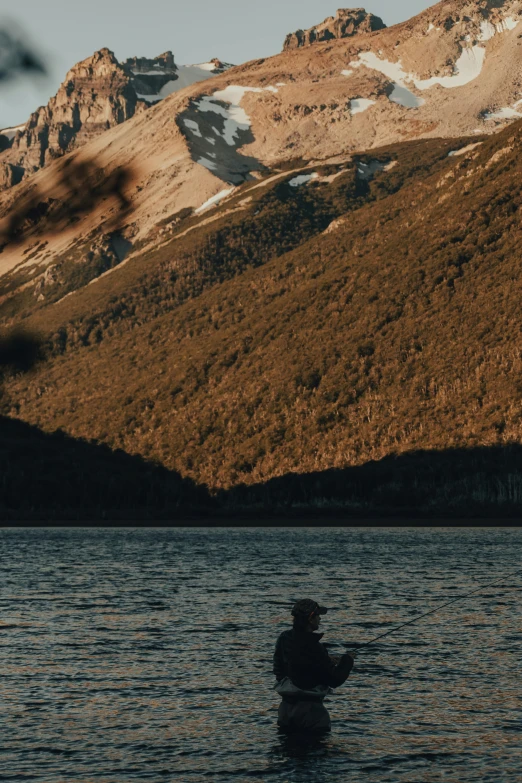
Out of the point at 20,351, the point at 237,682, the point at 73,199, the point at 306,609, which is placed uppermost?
the point at 73,199

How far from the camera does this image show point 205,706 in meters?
29.7

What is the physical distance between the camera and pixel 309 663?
72.3ft

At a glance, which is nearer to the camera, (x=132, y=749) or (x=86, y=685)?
(x=132, y=749)

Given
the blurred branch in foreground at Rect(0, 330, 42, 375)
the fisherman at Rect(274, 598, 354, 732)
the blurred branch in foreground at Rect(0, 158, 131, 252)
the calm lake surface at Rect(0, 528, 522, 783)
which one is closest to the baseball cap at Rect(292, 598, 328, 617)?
the fisherman at Rect(274, 598, 354, 732)

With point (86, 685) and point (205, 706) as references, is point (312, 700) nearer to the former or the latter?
point (205, 706)

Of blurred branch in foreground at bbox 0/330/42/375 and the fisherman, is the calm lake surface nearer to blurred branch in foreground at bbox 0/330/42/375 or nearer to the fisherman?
the fisherman

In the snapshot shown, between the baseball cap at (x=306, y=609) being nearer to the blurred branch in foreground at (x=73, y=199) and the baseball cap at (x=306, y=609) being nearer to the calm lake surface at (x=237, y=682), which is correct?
the calm lake surface at (x=237, y=682)

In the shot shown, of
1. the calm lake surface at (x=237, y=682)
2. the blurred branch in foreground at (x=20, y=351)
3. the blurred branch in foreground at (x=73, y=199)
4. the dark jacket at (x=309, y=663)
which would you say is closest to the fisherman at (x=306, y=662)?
the dark jacket at (x=309, y=663)

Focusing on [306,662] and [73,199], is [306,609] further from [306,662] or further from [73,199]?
[73,199]

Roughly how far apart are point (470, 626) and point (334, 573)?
122 ft

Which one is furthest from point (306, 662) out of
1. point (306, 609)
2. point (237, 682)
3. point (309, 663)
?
point (237, 682)

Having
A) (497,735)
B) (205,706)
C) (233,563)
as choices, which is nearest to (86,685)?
(205,706)

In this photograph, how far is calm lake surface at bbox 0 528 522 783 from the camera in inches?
899

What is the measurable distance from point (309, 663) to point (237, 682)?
1227 cm
